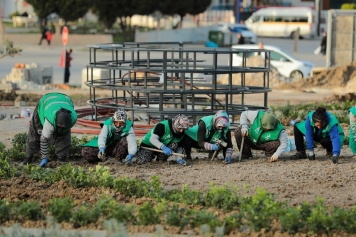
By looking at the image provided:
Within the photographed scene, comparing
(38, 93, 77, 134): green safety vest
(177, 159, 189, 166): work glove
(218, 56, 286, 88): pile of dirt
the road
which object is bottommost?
the road

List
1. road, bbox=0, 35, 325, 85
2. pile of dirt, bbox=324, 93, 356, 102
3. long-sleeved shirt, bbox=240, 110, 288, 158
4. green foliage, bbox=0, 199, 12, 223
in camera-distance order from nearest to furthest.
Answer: green foliage, bbox=0, 199, 12, 223
long-sleeved shirt, bbox=240, 110, 288, 158
pile of dirt, bbox=324, 93, 356, 102
road, bbox=0, 35, 325, 85

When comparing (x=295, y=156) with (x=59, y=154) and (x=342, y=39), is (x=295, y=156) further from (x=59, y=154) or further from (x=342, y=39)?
(x=342, y=39)

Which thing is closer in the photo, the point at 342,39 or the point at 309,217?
the point at 309,217

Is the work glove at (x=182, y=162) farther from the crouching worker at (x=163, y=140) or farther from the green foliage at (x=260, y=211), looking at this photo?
the green foliage at (x=260, y=211)

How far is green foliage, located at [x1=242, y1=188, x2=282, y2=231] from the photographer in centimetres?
789

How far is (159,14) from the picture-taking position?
184 ft

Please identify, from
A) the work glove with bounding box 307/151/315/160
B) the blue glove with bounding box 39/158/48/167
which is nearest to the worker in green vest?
the work glove with bounding box 307/151/315/160

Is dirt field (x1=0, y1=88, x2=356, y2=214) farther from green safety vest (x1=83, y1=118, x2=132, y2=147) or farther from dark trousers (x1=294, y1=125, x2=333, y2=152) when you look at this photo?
green safety vest (x1=83, y1=118, x2=132, y2=147)

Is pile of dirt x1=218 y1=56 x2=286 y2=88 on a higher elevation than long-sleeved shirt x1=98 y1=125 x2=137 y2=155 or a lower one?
lower

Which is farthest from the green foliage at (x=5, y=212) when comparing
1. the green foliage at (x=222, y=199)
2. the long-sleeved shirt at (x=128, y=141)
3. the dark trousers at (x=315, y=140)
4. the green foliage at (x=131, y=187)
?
the dark trousers at (x=315, y=140)

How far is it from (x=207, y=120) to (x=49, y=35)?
120 feet

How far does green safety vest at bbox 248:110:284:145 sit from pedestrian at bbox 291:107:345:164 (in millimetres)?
322

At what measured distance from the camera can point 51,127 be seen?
1159 cm

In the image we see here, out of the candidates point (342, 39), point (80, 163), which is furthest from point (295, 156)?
point (342, 39)
